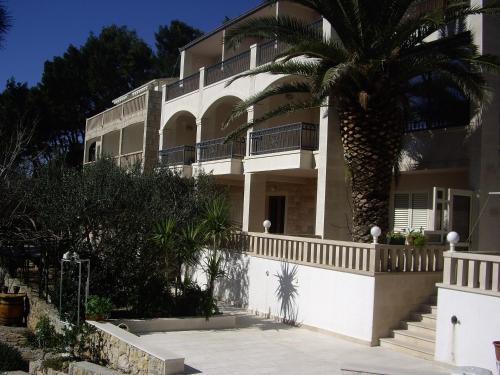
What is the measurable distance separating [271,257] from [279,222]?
844 cm

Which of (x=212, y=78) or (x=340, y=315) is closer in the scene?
(x=340, y=315)

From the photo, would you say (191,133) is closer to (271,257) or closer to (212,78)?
(212,78)

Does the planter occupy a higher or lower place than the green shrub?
lower

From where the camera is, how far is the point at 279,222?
22703 millimetres

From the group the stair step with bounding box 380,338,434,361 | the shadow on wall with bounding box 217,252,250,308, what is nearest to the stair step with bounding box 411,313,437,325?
the stair step with bounding box 380,338,434,361

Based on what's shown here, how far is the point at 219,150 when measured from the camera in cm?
2191

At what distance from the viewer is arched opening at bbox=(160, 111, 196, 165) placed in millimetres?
25281

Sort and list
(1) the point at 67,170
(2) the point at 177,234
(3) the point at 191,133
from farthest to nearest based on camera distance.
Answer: (3) the point at 191,133
(1) the point at 67,170
(2) the point at 177,234

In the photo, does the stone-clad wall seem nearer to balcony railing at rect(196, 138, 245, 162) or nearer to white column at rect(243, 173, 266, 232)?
white column at rect(243, 173, 266, 232)

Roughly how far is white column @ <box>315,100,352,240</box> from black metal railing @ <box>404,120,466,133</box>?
2.09m

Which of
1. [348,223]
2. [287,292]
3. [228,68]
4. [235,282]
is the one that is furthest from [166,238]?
[228,68]

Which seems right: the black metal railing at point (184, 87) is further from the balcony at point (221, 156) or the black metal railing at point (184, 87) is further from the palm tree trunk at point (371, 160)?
the palm tree trunk at point (371, 160)

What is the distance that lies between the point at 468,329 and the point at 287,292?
5.17 m

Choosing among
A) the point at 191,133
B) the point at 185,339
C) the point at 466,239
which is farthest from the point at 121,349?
the point at 191,133
